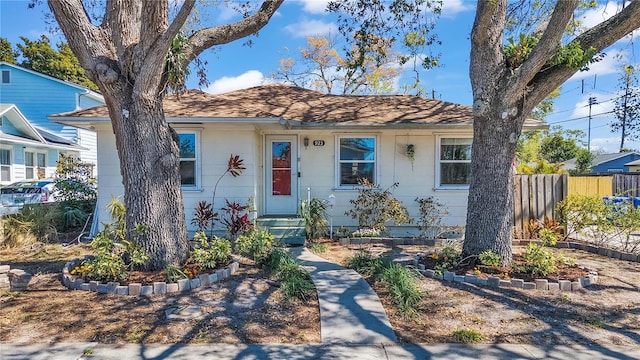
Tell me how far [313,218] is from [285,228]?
27.6 inches

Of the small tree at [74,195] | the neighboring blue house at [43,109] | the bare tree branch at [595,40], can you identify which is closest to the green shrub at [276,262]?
the bare tree branch at [595,40]

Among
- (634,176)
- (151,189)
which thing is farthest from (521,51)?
(634,176)

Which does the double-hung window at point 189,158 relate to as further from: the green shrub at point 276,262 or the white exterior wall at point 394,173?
the green shrub at point 276,262

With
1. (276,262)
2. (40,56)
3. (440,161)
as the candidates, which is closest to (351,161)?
(440,161)

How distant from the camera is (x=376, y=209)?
894 centimetres

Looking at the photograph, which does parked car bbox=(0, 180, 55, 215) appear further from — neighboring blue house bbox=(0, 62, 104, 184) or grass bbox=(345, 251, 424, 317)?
grass bbox=(345, 251, 424, 317)

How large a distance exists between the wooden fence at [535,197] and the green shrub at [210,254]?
672cm

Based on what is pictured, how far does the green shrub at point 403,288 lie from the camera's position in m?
4.47

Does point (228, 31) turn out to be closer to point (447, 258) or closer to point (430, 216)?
point (447, 258)

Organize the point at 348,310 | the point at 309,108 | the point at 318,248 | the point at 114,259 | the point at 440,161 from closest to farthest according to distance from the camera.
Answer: the point at 348,310 < the point at 114,259 < the point at 318,248 < the point at 440,161 < the point at 309,108

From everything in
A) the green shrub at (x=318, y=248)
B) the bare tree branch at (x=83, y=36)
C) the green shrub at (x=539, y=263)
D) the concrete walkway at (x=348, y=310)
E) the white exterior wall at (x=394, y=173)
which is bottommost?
the concrete walkway at (x=348, y=310)

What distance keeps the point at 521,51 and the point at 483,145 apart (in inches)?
59.9

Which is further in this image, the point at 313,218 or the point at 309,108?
the point at 309,108

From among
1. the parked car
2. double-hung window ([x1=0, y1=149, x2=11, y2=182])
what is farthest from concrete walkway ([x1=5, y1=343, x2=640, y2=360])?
double-hung window ([x1=0, y1=149, x2=11, y2=182])
